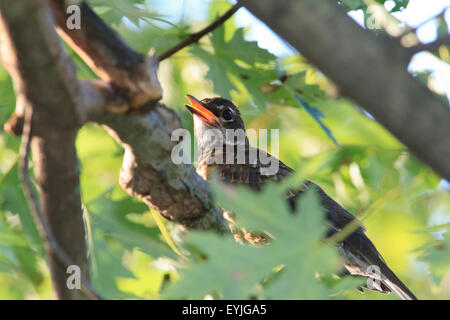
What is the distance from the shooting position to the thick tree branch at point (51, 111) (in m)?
1.87

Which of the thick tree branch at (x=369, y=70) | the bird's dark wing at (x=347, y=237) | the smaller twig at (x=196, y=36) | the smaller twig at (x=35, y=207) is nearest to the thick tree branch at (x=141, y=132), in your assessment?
the smaller twig at (x=35, y=207)

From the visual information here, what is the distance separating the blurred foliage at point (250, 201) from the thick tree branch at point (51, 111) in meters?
0.51

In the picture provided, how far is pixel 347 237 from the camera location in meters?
4.93

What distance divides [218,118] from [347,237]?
6.93 ft

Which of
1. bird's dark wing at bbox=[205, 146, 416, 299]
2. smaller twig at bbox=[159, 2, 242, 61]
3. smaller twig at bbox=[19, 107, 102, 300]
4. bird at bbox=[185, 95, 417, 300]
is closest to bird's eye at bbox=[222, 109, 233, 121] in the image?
bird at bbox=[185, 95, 417, 300]

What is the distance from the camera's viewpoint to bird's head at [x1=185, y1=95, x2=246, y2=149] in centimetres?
618

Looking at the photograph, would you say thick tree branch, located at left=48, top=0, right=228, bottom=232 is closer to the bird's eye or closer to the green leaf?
the green leaf

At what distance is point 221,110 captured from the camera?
627 centimetres

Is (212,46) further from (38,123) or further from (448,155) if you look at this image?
(448,155)

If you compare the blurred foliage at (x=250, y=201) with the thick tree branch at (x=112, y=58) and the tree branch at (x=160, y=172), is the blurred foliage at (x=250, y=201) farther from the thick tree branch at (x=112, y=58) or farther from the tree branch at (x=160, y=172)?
the thick tree branch at (x=112, y=58)

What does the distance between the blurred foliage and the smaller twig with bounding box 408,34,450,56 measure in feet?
1.37

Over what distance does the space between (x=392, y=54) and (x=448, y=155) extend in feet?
1.21

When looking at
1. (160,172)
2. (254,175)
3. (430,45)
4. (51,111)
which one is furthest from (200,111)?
(430,45)
